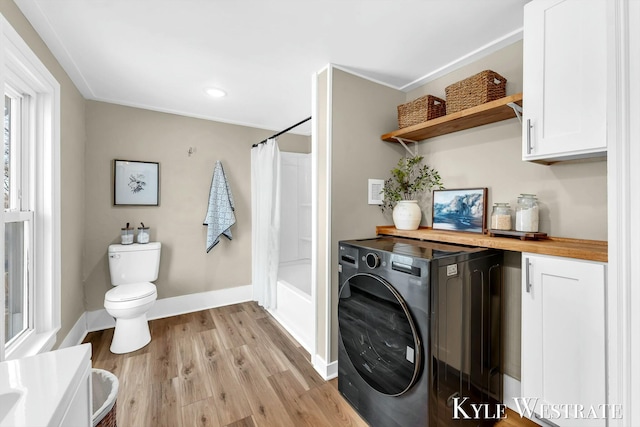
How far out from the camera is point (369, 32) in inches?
62.1

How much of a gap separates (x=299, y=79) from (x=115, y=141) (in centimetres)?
192

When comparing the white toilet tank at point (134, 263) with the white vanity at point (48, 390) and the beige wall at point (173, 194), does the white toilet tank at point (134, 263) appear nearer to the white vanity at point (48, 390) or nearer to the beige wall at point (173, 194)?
the beige wall at point (173, 194)

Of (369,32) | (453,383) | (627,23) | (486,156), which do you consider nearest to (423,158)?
(486,156)

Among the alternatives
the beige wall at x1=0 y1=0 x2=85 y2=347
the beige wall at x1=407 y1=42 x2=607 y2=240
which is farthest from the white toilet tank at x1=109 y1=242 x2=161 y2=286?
the beige wall at x1=407 y1=42 x2=607 y2=240

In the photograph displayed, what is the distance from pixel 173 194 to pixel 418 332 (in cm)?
273

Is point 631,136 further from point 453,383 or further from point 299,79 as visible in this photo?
point 299,79

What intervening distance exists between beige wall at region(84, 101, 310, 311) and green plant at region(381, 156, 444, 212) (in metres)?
1.85

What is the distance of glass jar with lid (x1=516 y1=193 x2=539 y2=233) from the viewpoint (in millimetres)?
1476

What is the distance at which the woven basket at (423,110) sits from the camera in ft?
6.08

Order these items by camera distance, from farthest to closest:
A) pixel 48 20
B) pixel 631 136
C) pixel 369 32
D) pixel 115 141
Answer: pixel 115 141
pixel 369 32
pixel 48 20
pixel 631 136

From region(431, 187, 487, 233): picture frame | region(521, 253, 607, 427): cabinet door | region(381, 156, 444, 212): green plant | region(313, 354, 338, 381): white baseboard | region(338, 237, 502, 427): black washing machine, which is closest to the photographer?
region(521, 253, 607, 427): cabinet door

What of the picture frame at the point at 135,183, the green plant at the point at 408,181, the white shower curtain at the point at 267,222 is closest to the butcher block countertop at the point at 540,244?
the green plant at the point at 408,181

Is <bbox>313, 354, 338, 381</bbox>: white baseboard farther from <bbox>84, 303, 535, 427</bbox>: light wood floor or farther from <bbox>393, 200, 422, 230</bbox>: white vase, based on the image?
<bbox>393, 200, 422, 230</bbox>: white vase

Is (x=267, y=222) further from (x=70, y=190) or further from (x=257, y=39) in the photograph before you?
(x=257, y=39)
